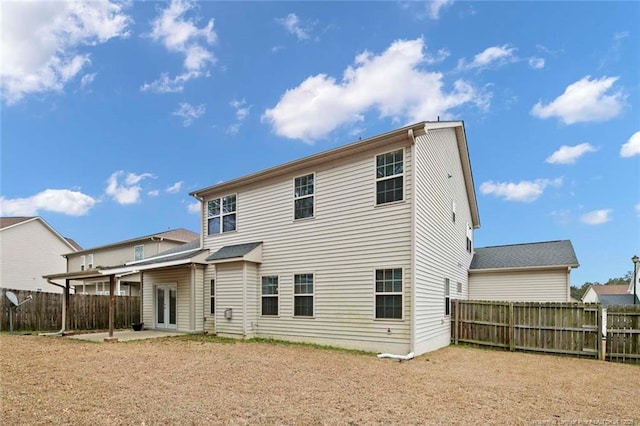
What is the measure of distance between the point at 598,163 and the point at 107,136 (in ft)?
72.9

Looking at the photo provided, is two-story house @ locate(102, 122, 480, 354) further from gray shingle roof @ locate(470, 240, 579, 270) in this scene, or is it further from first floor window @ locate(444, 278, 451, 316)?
gray shingle roof @ locate(470, 240, 579, 270)

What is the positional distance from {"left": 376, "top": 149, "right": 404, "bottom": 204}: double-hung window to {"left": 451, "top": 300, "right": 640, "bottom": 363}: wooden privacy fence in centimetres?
534

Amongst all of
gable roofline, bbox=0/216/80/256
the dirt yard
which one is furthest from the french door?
gable roofline, bbox=0/216/80/256

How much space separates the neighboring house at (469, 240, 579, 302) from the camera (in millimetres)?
16328

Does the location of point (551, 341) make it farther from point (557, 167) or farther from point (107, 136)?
point (107, 136)

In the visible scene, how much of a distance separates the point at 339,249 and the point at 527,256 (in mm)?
10982

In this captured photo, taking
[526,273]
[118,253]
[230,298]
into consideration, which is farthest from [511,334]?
[118,253]

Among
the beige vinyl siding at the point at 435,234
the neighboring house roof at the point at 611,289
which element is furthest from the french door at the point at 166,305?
the neighboring house roof at the point at 611,289

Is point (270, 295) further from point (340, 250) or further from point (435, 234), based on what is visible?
point (435, 234)

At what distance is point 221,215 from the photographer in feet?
51.6

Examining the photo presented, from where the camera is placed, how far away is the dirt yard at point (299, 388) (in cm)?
507

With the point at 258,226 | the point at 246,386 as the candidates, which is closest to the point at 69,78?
the point at 258,226

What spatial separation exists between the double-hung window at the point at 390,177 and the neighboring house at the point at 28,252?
27.9 meters

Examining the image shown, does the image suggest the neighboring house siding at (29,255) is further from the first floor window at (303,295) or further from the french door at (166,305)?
the first floor window at (303,295)
